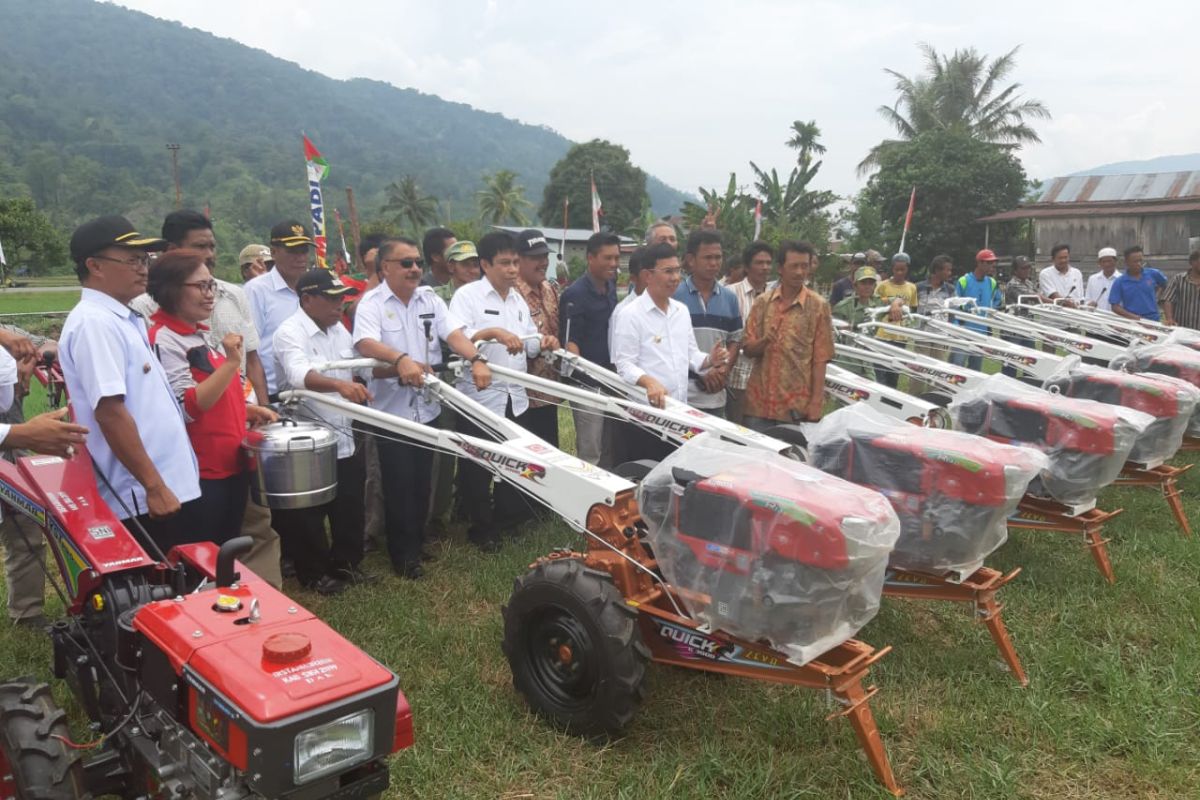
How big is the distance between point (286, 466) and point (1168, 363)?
648cm

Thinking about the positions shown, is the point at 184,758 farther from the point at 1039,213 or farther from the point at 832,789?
the point at 1039,213

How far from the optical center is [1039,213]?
2158 centimetres

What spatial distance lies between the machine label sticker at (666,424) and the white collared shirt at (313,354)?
5.16 feet

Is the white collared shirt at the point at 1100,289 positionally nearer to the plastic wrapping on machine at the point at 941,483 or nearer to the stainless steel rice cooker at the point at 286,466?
the plastic wrapping on machine at the point at 941,483

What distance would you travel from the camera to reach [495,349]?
5.33m

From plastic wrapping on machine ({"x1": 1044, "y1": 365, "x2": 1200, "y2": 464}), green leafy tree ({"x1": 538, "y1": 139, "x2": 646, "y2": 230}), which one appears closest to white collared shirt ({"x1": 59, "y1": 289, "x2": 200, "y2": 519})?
plastic wrapping on machine ({"x1": 1044, "y1": 365, "x2": 1200, "y2": 464})

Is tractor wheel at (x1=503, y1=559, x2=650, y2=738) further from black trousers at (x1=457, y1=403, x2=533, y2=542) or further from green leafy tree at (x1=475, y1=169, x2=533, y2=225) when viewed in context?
green leafy tree at (x1=475, y1=169, x2=533, y2=225)

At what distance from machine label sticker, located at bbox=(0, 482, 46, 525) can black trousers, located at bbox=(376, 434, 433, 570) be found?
79.8 inches

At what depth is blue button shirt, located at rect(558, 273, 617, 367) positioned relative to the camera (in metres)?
5.94

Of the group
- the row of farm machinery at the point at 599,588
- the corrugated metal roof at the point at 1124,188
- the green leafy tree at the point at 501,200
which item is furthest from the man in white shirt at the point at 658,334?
the green leafy tree at the point at 501,200

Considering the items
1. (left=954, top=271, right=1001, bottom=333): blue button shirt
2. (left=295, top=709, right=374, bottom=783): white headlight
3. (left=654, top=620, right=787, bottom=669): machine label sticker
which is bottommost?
(left=654, top=620, right=787, bottom=669): machine label sticker

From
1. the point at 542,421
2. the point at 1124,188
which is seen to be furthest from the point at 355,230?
the point at 1124,188

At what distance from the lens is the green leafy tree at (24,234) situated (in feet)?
113

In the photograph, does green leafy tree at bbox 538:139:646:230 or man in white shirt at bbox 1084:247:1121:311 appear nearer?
man in white shirt at bbox 1084:247:1121:311
